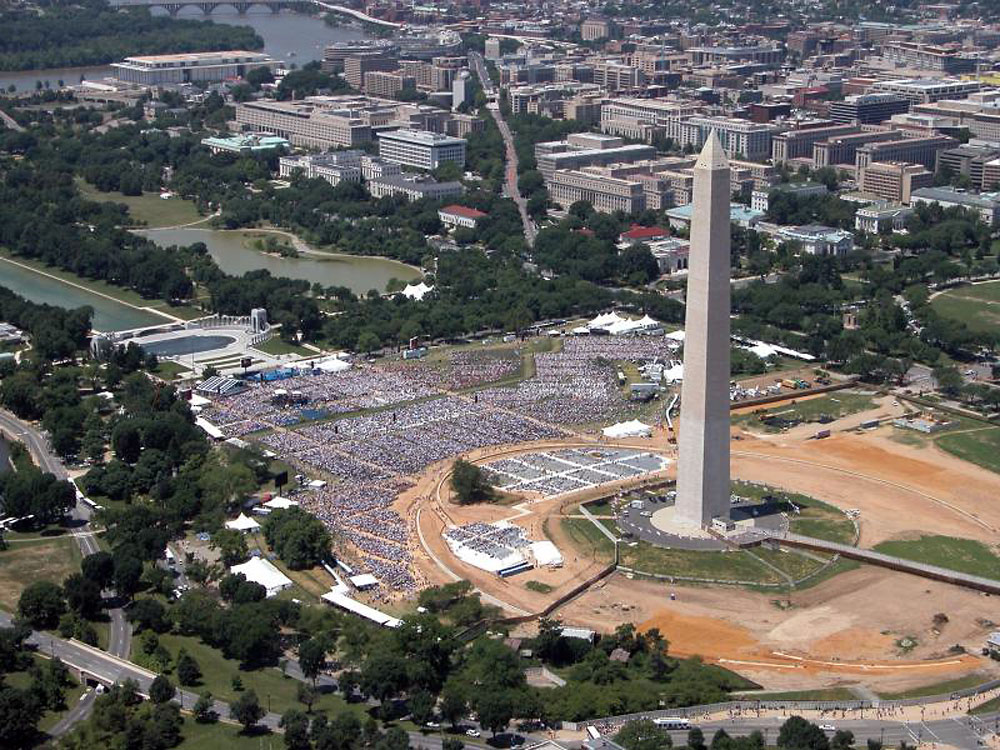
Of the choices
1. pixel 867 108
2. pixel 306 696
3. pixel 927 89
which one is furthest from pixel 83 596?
→ pixel 927 89

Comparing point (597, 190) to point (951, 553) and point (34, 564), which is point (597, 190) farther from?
point (34, 564)

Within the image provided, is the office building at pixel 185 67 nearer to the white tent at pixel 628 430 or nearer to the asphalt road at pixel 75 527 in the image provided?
the asphalt road at pixel 75 527

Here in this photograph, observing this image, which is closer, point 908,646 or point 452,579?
point 908,646

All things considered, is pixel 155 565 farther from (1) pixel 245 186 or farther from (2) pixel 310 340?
(1) pixel 245 186

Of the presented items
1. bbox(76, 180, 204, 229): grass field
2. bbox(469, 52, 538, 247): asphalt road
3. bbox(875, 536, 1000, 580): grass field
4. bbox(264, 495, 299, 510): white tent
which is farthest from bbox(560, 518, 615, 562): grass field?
bbox(76, 180, 204, 229): grass field

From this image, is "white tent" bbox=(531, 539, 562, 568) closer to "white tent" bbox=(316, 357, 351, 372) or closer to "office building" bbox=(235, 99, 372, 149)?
"white tent" bbox=(316, 357, 351, 372)

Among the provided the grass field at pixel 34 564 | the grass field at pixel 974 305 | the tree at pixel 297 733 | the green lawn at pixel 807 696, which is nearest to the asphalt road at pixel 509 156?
the grass field at pixel 974 305

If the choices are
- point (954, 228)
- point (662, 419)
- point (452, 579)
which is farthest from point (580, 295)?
point (452, 579)
